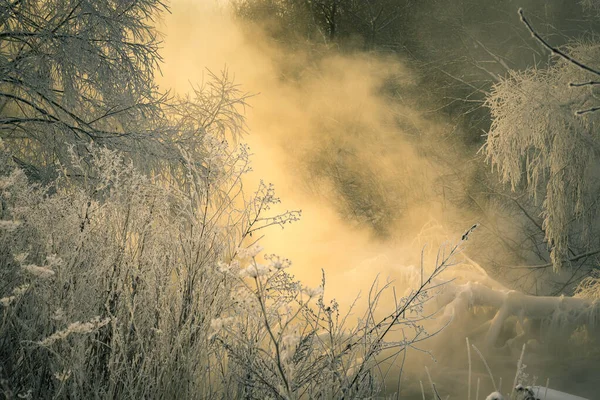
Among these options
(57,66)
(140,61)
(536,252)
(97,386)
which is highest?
(536,252)

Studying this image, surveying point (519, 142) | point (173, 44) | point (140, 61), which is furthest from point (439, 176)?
point (140, 61)

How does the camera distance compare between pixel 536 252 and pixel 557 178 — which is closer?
pixel 557 178

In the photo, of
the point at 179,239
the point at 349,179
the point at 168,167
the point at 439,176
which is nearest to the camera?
the point at 179,239

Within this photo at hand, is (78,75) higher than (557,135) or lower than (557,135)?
lower

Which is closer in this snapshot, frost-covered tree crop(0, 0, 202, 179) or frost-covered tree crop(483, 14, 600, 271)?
frost-covered tree crop(0, 0, 202, 179)

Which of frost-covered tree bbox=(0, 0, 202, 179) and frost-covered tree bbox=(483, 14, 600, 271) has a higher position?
frost-covered tree bbox=(483, 14, 600, 271)

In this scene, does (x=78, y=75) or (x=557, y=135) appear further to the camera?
(x=557, y=135)

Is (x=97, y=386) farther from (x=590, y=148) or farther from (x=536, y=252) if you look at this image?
(x=536, y=252)

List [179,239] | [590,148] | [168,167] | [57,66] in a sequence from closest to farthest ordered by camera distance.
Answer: [179,239] → [57,66] → [590,148] → [168,167]

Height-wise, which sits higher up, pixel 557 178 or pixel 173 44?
pixel 173 44

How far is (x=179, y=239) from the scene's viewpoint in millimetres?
2908

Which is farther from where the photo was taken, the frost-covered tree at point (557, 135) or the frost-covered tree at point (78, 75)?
the frost-covered tree at point (557, 135)

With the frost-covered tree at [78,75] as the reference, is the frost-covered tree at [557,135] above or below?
above

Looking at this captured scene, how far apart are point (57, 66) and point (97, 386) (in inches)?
197
